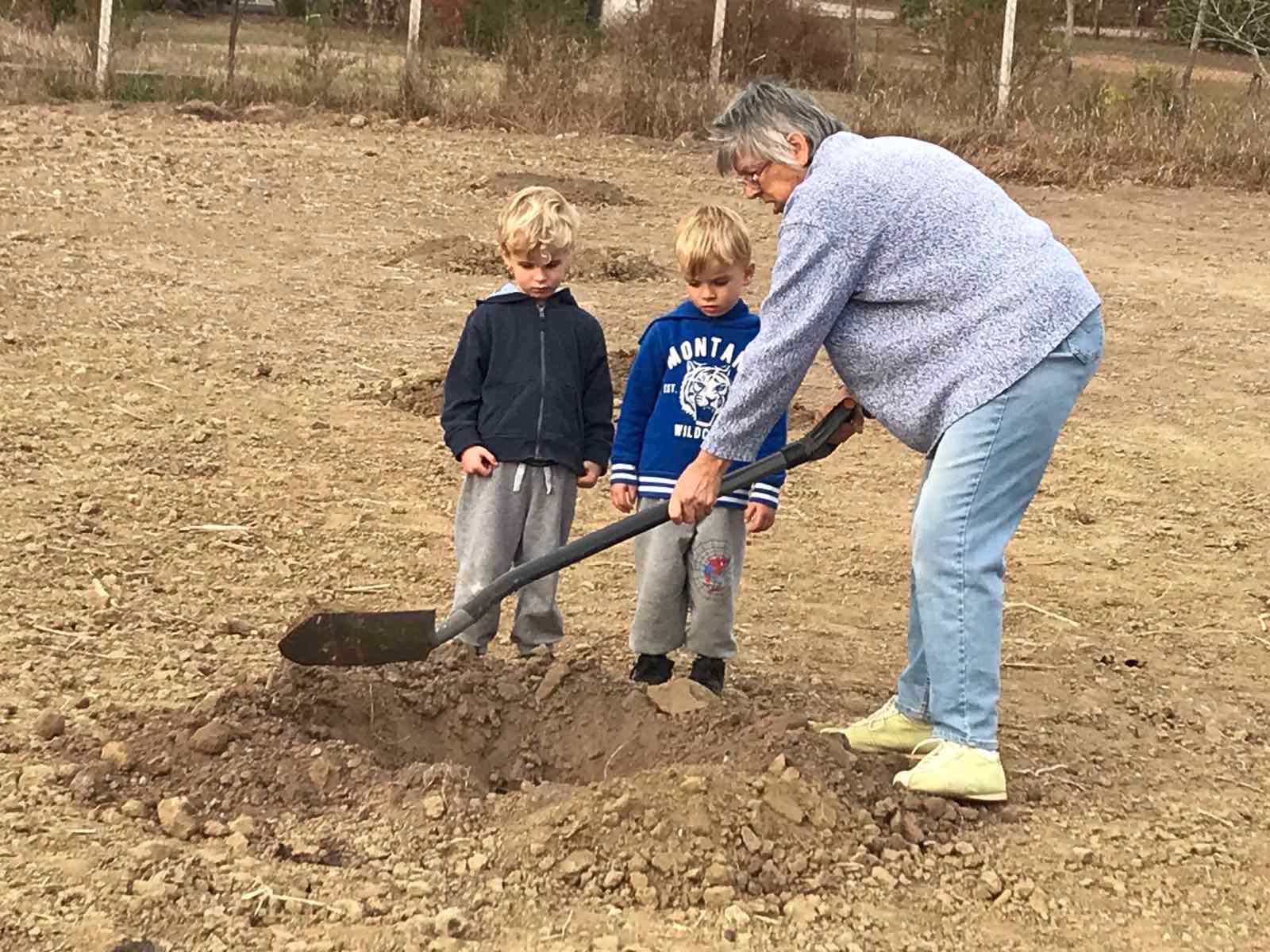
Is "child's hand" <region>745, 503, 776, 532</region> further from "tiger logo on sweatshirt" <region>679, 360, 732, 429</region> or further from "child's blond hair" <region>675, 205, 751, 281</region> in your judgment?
"child's blond hair" <region>675, 205, 751, 281</region>

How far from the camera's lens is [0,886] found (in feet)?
10.4

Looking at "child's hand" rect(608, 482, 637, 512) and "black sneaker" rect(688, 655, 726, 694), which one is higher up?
"child's hand" rect(608, 482, 637, 512)

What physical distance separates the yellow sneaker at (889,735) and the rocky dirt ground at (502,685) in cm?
12

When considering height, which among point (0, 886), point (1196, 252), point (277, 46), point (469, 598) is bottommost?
point (0, 886)

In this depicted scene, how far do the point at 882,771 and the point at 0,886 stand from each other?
192 centimetres

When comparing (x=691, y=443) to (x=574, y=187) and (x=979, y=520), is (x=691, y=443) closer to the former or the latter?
(x=979, y=520)

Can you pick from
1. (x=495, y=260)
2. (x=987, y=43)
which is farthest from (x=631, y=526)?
(x=987, y=43)

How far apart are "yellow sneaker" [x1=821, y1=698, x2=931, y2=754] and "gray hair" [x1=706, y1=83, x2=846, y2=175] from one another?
141 centimetres

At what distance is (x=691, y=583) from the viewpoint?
430 cm

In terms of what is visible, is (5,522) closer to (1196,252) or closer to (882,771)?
(882,771)

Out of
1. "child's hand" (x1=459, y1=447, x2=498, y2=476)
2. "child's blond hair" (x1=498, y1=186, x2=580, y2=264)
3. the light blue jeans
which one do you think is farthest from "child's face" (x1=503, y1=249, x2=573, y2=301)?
the light blue jeans

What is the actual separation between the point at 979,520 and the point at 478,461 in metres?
1.34

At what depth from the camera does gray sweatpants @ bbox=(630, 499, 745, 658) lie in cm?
424

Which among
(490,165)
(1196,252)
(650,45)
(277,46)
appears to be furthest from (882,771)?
(277,46)
